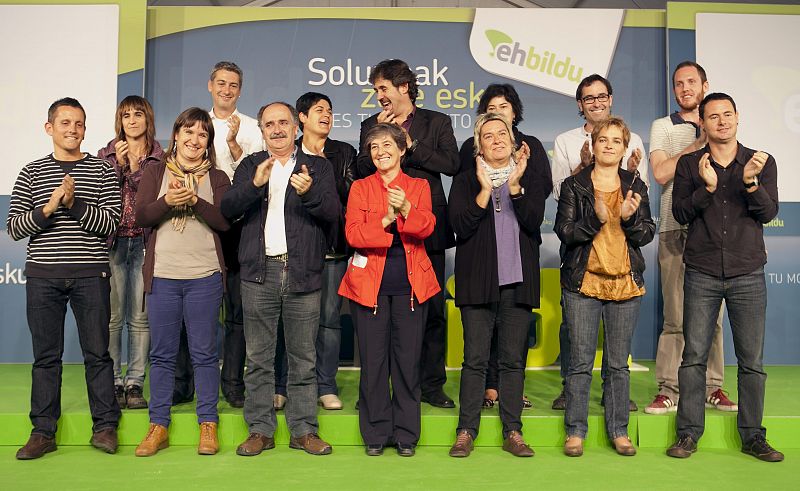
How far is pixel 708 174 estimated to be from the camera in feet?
13.4

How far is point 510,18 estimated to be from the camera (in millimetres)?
6449

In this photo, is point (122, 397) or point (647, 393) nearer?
point (122, 397)

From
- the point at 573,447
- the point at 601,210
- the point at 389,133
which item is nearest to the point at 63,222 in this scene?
the point at 389,133

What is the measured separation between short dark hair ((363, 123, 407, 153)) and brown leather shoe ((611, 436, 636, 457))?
1.80m

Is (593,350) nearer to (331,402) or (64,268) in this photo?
(331,402)

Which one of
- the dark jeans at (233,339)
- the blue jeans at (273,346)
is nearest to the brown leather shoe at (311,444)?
the blue jeans at (273,346)

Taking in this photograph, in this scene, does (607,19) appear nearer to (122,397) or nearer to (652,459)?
(652,459)

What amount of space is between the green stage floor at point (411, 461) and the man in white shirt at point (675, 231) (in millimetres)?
274

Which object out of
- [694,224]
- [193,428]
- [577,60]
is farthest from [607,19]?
[193,428]

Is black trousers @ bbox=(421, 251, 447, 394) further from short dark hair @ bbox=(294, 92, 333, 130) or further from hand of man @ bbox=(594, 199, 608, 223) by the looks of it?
short dark hair @ bbox=(294, 92, 333, 130)

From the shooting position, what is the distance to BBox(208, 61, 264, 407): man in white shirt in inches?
184

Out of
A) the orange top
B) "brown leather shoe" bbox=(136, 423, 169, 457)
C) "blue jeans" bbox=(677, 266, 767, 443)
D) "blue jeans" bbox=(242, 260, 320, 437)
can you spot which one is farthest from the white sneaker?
"blue jeans" bbox=(677, 266, 767, 443)

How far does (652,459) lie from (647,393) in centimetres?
97

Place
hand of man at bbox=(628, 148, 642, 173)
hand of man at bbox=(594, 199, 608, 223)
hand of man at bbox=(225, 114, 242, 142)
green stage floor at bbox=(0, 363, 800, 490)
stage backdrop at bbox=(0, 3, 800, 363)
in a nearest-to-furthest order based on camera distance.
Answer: green stage floor at bbox=(0, 363, 800, 490) → hand of man at bbox=(594, 199, 608, 223) → hand of man at bbox=(628, 148, 642, 173) → hand of man at bbox=(225, 114, 242, 142) → stage backdrop at bbox=(0, 3, 800, 363)
